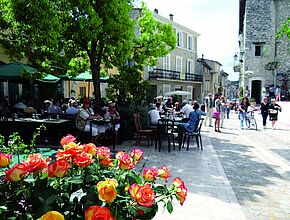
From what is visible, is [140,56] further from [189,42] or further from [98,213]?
[189,42]

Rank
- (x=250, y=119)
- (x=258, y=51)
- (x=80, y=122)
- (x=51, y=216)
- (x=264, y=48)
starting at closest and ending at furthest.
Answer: (x=51, y=216)
(x=80, y=122)
(x=250, y=119)
(x=264, y=48)
(x=258, y=51)

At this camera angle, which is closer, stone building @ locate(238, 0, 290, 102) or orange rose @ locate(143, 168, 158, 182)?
orange rose @ locate(143, 168, 158, 182)

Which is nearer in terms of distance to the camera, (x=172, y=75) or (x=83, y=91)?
(x=83, y=91)

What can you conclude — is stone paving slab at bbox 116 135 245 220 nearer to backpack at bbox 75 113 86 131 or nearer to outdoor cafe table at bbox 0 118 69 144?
backpack at bbox 75 113 86 131

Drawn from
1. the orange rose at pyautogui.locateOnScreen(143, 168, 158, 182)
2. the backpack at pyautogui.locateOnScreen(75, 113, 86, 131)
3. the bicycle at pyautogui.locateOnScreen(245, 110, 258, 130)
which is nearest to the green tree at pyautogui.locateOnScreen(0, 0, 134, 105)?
the backpack at pyautogui.locateOnScreen(75, 113, 86, 131)

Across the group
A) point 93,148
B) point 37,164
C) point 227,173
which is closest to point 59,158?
point 37,164

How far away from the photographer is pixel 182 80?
112ft

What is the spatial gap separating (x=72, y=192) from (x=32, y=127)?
625 centimetres

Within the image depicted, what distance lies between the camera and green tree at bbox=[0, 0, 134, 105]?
233 inches

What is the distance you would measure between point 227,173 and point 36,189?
4805 millimetres

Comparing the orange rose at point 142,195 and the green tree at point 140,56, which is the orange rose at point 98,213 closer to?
the orange rose at point 142,195

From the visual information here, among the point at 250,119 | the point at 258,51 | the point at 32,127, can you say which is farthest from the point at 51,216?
the point at 258,51

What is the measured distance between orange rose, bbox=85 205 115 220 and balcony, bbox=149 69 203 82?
28854 mm

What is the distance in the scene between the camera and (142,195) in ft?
4.48
